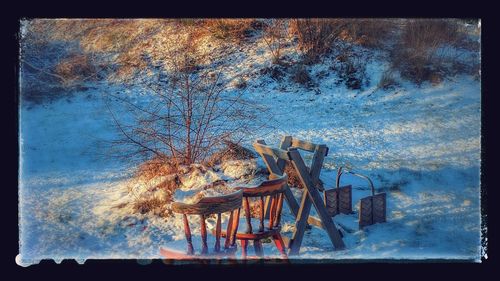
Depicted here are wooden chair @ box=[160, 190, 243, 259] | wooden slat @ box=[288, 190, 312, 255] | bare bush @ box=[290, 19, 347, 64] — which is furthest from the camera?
bare bush @ box=[290, 19, 347, 64]

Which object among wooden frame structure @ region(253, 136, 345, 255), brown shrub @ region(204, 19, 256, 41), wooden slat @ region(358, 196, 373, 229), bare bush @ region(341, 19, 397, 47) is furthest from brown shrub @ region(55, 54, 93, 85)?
wooden slat @ region(358, 196, 373, 229)

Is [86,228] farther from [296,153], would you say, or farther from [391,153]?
[391,153]

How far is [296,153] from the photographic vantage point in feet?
16.3

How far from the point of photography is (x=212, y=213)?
4.36 metres

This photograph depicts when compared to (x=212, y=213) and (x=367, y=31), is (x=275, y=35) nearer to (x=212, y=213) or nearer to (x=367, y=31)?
(x=367, y=31)

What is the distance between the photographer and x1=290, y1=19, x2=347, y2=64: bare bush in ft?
39.4

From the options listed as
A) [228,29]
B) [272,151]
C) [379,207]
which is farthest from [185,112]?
[272,151]

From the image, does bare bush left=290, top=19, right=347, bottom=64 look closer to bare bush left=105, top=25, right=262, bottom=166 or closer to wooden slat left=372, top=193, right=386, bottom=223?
bare bush left=105, top=25, right=262, bottom=166

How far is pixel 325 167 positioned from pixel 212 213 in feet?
12.5

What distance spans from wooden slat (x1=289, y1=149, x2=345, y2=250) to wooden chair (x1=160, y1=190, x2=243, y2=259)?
812mm

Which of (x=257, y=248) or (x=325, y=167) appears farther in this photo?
(x=325, y=167)

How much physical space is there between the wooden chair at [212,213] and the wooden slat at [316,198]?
81cm

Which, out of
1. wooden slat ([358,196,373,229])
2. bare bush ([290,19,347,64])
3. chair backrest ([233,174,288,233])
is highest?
bare bush ([290,19,347,64])

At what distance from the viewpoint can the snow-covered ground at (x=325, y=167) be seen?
6012 millimetres
